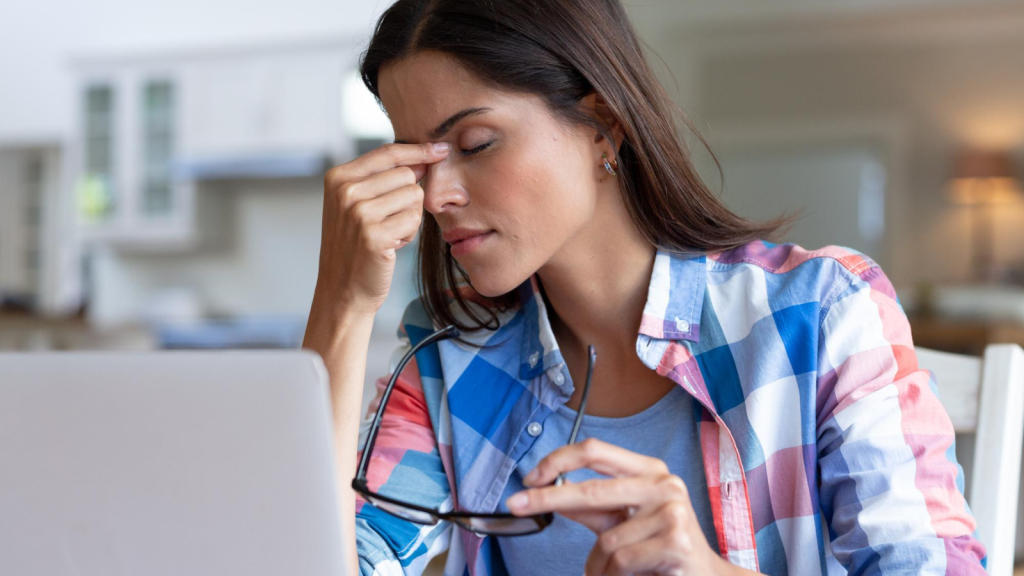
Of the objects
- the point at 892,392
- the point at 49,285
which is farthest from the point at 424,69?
the point at 49,285

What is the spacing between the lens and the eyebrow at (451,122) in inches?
37.3

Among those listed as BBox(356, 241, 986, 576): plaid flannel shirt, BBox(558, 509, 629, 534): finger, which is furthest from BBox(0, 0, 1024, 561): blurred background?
BBox(558, 509, 629, 534): finger

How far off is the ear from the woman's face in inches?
0.9

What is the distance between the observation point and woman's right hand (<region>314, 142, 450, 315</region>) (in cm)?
97

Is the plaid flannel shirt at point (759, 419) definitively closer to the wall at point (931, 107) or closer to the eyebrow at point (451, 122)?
the eyebrow at point (451, 122)

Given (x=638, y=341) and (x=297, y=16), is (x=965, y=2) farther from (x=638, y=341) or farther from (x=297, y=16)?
(x=638, y=341)

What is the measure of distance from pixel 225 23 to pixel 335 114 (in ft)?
4.02

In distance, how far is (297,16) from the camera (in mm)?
5141

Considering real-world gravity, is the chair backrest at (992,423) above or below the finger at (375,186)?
below

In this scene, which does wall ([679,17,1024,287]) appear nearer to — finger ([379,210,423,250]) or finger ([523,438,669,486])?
finger ([379,210,423,250])

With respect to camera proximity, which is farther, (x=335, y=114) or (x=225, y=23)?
(x=225, y=23)

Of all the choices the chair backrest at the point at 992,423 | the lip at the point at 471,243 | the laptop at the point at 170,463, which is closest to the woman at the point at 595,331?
the lip at the point at 471,243

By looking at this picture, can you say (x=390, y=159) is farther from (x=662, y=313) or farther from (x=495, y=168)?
(x=662, y=313)

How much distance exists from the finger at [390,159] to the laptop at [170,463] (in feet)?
1.70
